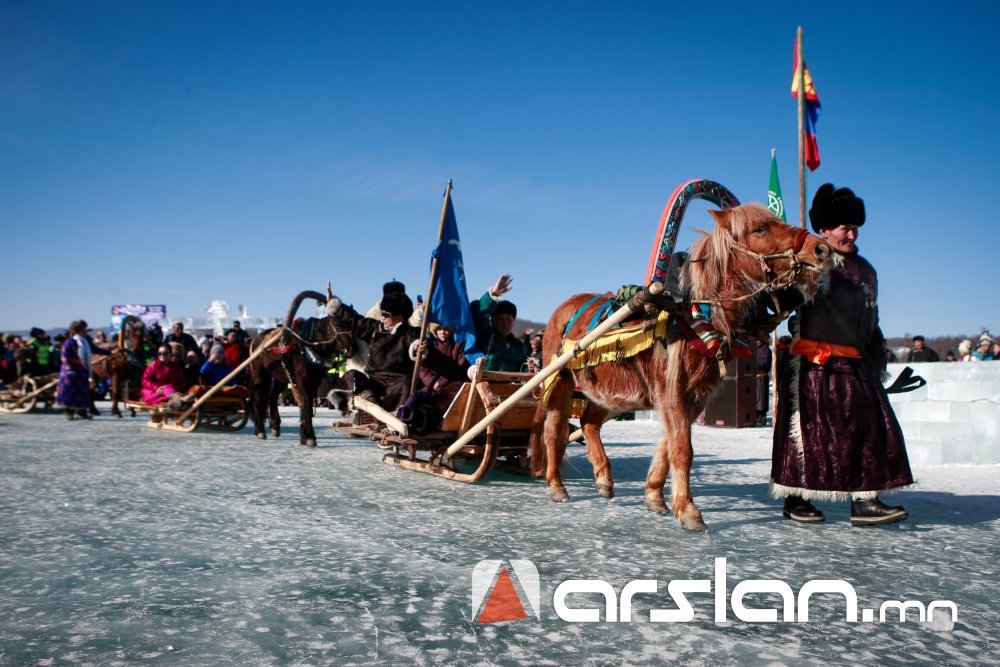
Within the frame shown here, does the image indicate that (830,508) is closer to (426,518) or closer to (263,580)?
(426,518)

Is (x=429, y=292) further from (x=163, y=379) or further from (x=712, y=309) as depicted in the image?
(x=163, y=379)

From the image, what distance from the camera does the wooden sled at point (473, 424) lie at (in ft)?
22.1

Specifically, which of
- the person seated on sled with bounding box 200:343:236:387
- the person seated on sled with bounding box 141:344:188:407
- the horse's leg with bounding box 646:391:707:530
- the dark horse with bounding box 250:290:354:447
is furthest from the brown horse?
the person seated on sled with bounding box 200:343:236:387

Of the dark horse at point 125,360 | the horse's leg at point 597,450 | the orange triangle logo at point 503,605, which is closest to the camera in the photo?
the orange triangle logo at point 503,605

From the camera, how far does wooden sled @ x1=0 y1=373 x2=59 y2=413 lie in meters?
16.5

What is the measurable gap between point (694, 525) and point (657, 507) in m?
0.68

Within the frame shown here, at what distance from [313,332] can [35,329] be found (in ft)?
40.5

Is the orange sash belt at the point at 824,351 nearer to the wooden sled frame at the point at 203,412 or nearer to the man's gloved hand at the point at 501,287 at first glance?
the man's gloved hand at the point at 501,287

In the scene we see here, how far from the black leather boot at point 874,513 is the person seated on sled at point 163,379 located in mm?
11028

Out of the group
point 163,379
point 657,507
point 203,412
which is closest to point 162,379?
point 163,379

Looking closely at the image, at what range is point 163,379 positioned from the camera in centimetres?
1289

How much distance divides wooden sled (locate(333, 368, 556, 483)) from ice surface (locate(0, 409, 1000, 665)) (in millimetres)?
248

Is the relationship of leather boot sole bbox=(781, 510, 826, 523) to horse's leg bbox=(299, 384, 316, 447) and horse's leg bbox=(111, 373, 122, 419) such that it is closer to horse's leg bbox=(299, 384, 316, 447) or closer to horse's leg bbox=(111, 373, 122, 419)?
horse's leg bbox=(299, 384, 316, 447)

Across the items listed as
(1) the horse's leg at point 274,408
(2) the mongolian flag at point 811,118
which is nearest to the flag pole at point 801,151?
(2) the mongolian flag at point 811,118
